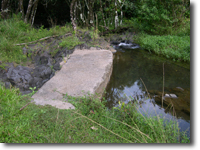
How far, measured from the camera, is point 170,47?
8.10m

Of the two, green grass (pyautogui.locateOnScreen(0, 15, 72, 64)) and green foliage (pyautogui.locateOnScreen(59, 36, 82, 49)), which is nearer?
green grass (pyautogui.locateOnScreen(0, 15, 72, 64))

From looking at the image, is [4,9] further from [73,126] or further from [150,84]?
[73,126]

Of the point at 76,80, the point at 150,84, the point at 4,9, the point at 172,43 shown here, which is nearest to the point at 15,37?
the point at 4,9

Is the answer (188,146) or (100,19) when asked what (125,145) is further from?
(100,19)

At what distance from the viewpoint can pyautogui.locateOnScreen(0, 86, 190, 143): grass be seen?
248cm

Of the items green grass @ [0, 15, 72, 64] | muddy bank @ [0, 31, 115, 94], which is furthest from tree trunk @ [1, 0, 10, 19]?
muddy bank @ [0, 31, 115, 94]

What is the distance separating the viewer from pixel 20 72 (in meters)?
5.47

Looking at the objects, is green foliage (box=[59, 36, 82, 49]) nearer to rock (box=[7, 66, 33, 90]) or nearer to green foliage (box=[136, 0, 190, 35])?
rock (box=[7, 66, 33, 90])

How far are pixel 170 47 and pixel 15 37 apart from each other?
273 inches

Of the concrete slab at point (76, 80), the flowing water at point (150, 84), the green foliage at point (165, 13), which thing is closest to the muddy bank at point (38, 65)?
the concrete slab at point (76, 80)

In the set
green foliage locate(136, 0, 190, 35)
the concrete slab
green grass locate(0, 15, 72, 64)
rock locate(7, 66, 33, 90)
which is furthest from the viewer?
green foliage locate(136, 0, 190, 35)

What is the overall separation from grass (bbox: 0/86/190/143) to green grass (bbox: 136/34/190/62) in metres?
5.06

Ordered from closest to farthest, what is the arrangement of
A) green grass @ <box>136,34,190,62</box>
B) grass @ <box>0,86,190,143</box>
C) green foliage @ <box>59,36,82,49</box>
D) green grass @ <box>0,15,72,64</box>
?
grass @ <box>0,86,190,143</box>
green grass @ <box>0,15,72,64</box>
green foliage @ <box>59,36,82,49</box>
green grass @ <box>136,34,190,62</box>

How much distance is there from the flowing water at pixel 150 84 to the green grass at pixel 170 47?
1.13 ft
